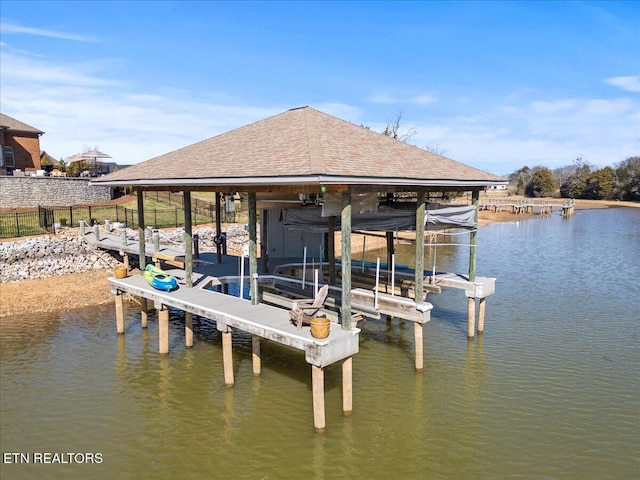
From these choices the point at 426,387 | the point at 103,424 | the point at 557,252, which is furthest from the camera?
the point at 557,252

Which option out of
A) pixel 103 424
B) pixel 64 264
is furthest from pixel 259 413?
pixel 64 264

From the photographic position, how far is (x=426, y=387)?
12.8 meters

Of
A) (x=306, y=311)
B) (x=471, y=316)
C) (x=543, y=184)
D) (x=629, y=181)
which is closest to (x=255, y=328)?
(x=306, y=311)

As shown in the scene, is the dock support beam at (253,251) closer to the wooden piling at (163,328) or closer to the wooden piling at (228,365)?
the wooden piling at (228,365)

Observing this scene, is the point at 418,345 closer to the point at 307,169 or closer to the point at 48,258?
the point at 307,169

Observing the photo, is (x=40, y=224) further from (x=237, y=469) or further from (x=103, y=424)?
(x=237, y=469)

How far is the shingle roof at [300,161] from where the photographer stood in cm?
1080

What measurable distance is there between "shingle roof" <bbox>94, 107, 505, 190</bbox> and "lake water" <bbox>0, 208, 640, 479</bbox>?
5679 mm

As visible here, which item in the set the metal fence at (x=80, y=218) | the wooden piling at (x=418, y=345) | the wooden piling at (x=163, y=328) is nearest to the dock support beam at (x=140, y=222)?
the wooden piling at (x=163, y=328)

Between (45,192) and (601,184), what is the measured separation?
104 m

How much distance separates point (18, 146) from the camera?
43375 mm

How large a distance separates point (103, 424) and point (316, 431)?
514 cm

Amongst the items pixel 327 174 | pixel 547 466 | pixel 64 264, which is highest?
pixel 327 174

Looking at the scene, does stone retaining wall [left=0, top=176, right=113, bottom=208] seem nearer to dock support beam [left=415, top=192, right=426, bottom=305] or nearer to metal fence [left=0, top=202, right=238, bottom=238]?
metal fence [left=0, top=202, right=238, bottom=238]
